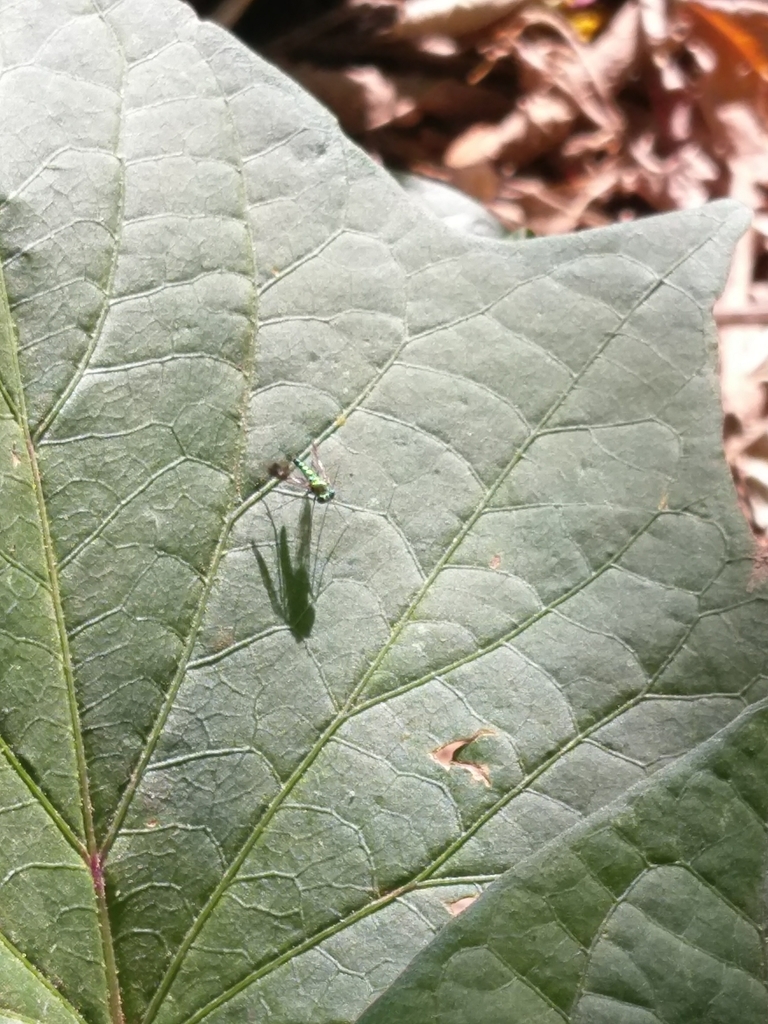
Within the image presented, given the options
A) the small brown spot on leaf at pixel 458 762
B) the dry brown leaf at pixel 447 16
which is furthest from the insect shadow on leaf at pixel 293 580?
the dry brown leaf at pixel 447 16

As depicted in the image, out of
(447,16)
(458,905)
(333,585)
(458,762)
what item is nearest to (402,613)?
(333,585)

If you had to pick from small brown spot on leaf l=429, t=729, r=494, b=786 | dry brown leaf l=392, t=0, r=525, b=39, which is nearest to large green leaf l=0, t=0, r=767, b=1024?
small brown spot on leaf l=429, t=729, r=494, b=786

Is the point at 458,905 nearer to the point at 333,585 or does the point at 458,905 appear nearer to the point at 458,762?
the point at 458,762

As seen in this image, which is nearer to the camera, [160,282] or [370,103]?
[160,282]

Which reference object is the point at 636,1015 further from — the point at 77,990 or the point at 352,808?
the point at 77,990

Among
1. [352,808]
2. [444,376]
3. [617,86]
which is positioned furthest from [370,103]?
[352,808]

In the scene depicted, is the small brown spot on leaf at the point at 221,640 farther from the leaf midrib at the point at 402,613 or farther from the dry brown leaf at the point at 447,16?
the dry brown leaf at the point at 447,16

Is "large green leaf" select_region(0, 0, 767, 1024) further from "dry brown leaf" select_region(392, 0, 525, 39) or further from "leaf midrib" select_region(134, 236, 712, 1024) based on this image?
"dry brown leaf" select_region(392, 0, 525, 39)
